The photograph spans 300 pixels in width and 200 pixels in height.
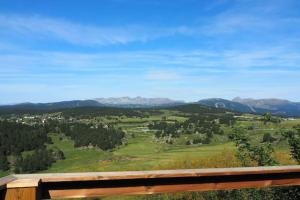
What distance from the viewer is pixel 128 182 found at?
12.6 feet

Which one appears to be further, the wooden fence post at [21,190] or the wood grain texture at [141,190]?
the wood grain texture at [141,190]

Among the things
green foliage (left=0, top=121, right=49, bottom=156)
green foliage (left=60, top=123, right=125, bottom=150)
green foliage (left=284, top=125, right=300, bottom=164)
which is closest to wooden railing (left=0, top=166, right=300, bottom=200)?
green foliage (left=284, top=125, right=300, bottom=164)

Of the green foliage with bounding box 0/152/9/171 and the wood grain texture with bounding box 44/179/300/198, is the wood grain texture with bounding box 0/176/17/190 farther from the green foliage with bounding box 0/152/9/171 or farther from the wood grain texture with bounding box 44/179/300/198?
the green foliage with bounding box 0/152/9/171

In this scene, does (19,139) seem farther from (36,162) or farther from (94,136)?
(36,162)

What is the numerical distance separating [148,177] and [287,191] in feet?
12.8

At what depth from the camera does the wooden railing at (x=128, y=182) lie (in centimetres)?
348

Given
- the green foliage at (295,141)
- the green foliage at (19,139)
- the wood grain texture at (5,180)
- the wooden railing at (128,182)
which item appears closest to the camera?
the wood grain texture at (5,180)

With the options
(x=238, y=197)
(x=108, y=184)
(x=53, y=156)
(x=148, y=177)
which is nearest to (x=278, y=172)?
(x=148, y=177)

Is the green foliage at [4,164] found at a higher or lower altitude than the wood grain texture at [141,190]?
lower

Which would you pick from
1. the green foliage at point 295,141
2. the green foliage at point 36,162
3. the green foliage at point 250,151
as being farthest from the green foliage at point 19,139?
the green foliage at point 295,141

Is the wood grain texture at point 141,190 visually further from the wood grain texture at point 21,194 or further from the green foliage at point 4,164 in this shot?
Result: the green foliage at point 4,164

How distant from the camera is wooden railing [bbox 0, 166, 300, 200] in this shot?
3477 mm

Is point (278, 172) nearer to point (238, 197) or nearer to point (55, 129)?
point (238, 197)

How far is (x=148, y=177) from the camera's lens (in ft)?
12.6
